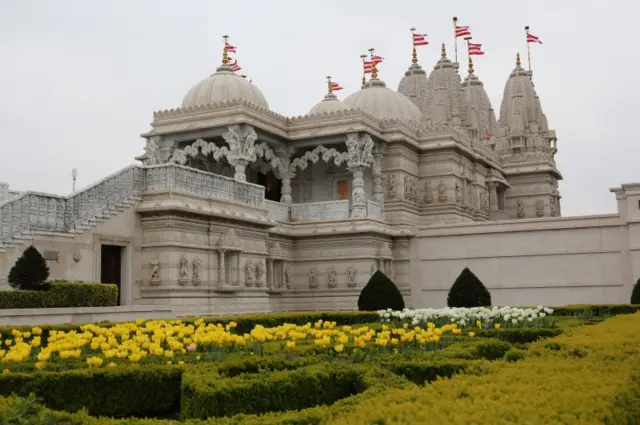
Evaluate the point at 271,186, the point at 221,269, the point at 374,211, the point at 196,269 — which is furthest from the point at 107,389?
the point at 271,186

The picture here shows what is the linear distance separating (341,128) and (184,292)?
13.1 metres

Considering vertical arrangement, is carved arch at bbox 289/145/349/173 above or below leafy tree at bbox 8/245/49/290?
above

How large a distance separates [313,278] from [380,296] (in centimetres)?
883

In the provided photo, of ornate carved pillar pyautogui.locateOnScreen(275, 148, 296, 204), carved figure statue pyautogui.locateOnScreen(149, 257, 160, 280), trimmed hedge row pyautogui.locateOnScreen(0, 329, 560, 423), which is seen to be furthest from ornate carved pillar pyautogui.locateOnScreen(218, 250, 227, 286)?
trimmed hedge row pyautogui.locateOnScreen(0, 329, 560, 423)

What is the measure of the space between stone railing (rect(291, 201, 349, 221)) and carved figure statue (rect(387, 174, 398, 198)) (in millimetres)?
3495

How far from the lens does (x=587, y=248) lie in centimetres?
3009

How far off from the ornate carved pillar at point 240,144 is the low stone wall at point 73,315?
1237 centimetres

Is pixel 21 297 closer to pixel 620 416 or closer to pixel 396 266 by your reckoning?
pixel 620 416

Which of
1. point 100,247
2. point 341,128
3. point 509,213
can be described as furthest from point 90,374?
point 509,213

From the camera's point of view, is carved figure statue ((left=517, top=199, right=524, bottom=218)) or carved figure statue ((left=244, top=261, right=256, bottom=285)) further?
carved figure statue ((left=517, top=199, right=524, bottom=218))

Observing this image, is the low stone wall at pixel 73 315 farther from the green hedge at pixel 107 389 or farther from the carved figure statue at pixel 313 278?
the carved figure statue at pixel 313 278

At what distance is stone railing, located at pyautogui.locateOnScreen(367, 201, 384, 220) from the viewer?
32856 mm

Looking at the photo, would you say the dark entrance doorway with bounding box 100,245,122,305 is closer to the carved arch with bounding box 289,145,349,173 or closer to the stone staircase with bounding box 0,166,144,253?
the stone staircase with bounding box 0,166,144,253

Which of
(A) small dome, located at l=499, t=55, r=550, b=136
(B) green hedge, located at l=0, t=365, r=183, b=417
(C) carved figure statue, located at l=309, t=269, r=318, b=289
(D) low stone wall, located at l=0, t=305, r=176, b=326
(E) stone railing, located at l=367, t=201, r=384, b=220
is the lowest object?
(B) green hedge, located at l=0, t=365, r=183, b=417
